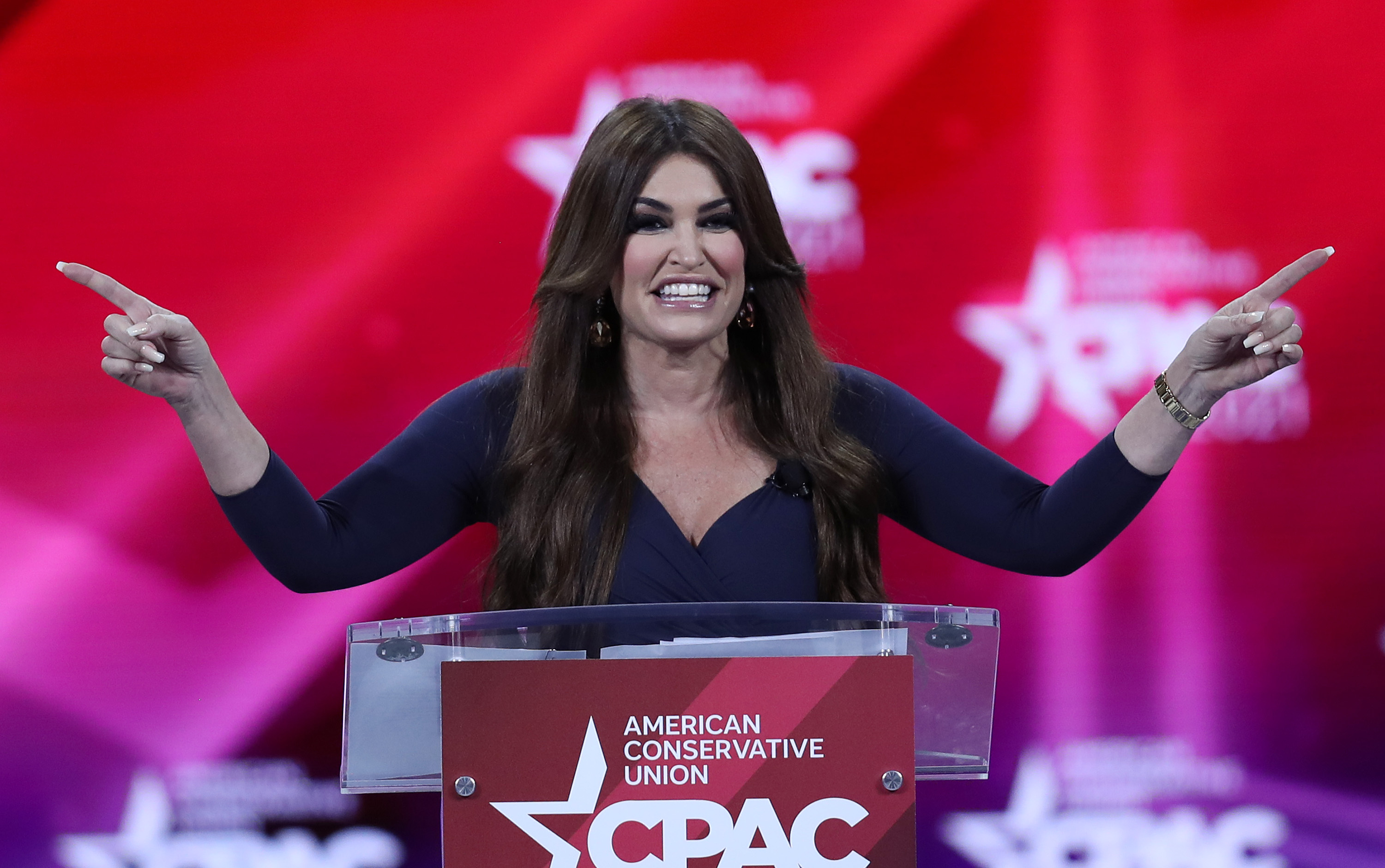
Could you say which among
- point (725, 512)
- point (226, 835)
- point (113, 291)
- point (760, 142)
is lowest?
point (226, 835)

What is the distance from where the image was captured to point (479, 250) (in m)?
2.65

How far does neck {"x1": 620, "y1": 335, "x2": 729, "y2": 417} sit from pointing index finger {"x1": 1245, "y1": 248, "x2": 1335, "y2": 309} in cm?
77

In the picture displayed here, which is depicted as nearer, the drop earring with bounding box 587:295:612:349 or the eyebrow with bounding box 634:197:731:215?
the eyebrow with bounding box 634:197:731:215

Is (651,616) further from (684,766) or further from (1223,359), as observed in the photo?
(1223,359)

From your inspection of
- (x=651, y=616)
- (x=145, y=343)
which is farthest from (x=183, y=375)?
(x=651, y=616)


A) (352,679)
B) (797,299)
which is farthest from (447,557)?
(352,679)

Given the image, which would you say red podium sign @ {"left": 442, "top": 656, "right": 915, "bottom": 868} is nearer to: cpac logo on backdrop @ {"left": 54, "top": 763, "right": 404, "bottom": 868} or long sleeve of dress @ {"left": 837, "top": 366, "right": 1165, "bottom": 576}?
long sleeve of dress @ {"left": 837, "top": 366, "right": 1165, "bottom": 576}

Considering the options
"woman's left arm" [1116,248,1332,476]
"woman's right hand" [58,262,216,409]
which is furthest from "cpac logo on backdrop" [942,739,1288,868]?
"woman's right hand" [58,262,216,409]

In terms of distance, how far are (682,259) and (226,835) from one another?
61.7 inches

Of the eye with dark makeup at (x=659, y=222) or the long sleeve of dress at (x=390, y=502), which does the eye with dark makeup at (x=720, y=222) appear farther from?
the long sleeve of dress at (x=390, y=502)

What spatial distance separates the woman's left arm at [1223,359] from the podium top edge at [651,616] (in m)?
0.49

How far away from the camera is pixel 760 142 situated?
8.68 ft

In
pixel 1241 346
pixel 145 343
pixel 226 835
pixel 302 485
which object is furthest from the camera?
pixel 226 835

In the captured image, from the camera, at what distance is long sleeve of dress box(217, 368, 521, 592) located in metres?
1.58
